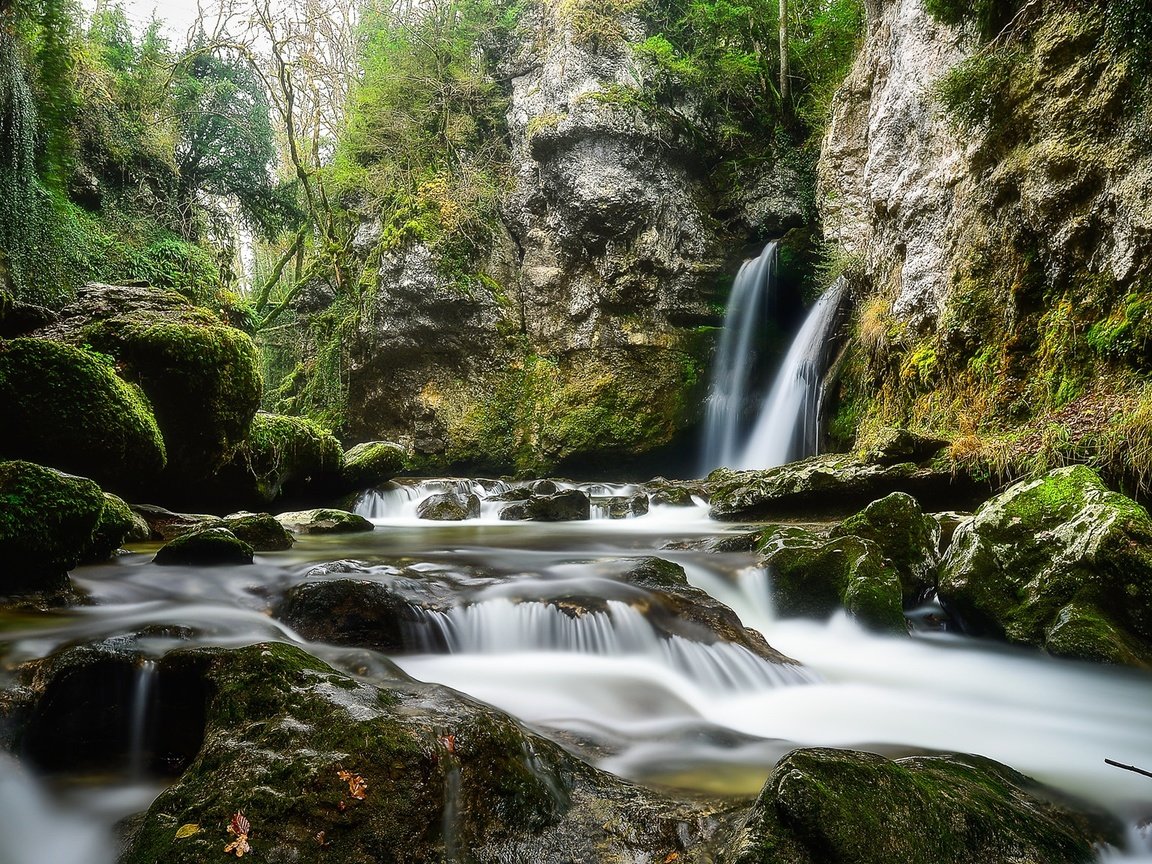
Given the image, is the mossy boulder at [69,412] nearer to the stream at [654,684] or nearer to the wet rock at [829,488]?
the stream at [654,684]

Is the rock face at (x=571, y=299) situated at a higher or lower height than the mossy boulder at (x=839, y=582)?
higher

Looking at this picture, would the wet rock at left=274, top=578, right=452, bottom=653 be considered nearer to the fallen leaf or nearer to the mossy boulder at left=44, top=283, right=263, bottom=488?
the fallen leaf

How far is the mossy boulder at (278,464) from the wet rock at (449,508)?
1.64 m

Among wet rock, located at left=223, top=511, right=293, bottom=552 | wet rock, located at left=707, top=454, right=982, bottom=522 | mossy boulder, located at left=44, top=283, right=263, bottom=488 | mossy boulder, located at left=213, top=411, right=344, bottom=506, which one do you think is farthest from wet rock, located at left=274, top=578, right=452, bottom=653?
wet rock, located at left=707, top=454, right=982, bottom=522

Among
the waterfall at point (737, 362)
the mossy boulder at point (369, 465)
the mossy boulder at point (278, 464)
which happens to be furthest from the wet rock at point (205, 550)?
the waterfall at point (737, 362)

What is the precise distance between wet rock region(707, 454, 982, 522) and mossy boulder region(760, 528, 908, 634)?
2685 millimetres

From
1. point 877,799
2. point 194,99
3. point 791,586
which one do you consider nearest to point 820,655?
point 791,586

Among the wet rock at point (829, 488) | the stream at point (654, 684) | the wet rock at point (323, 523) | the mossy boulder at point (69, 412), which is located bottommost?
the stream at point (654, 684)

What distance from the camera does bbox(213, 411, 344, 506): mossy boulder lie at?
26.2 ft

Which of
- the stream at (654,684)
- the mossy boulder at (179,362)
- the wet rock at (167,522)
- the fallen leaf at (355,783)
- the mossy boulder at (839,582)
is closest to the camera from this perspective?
the fallen leaf at (355,783)

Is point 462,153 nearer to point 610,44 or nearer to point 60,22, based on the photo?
point 610,44

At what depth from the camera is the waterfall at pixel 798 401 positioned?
37.2ft

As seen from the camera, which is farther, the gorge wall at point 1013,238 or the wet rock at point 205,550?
the gorge wall at point 1013,238

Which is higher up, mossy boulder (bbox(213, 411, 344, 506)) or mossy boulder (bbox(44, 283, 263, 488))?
mossy boulder (bbox(44, 283, 263, 488))
